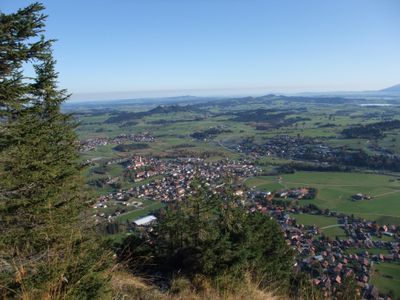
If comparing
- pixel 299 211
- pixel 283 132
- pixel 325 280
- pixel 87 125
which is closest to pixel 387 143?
pixel 283 132

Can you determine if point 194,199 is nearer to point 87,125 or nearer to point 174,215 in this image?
point 174,215

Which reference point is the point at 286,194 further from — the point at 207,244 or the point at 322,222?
the point at 207,244

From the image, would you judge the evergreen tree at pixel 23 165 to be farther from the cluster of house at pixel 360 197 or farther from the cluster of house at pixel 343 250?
the cluster of house at pixel 360 197

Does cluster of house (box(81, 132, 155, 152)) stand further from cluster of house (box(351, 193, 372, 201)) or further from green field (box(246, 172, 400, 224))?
cluster of house (box(351, 193, 372, 201))

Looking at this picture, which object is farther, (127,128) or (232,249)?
(127,128)

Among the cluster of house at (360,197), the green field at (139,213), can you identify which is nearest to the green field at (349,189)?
the cluster of house at (360,197)

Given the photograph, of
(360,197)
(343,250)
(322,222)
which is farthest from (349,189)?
(343,250)

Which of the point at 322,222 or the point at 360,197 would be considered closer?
the point at 322,222
